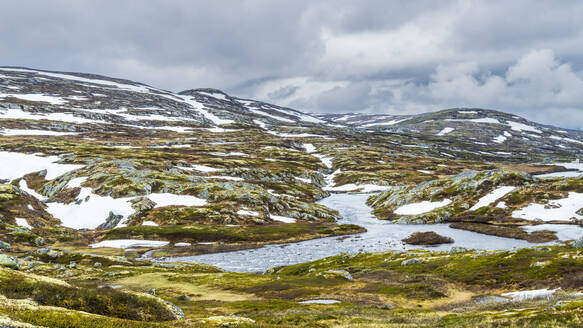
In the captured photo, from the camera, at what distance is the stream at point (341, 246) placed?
247 ft

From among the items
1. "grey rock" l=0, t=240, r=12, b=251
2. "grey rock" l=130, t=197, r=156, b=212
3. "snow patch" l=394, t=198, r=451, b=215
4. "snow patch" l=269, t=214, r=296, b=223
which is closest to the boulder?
"snow patch" l=394, t=198, r=451, b=215

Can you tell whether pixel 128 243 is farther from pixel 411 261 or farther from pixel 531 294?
→ pixel 531 294

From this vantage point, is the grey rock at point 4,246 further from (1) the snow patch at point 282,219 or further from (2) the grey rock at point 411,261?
(2) the grey rock at point 411,261

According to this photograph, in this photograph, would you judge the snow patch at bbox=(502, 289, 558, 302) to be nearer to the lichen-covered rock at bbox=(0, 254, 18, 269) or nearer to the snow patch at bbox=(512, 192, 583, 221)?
the lichen-covered rock at bbox=(0, 254, 18, 269)

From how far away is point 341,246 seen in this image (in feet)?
284

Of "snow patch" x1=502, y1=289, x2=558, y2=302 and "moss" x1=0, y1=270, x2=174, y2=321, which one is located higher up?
"moss" x1=0, y1=270, x2=174, y2=321

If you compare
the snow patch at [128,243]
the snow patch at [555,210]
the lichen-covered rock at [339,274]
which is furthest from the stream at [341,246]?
the snow patch at [555,210]

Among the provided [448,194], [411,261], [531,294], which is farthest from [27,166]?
[531,294]

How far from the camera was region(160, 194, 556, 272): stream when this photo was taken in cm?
7544

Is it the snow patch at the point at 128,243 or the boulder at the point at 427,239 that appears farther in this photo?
the snow patch at the point at 128,243

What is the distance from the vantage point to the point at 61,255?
65938 millimetres

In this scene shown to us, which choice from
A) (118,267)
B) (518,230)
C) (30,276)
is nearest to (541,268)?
(518,230)

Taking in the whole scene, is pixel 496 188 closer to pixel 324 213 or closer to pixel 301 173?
pixel 324 213

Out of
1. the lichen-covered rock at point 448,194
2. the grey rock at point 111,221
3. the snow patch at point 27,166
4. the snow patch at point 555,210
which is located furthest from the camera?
the snow patch at point 27,166
